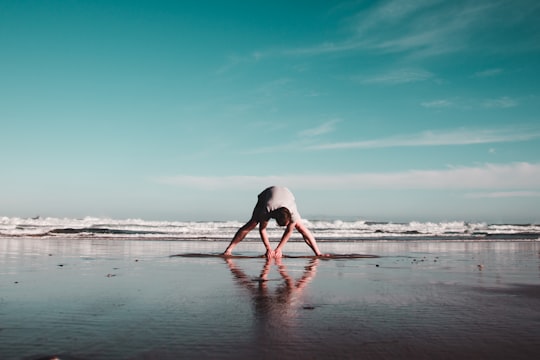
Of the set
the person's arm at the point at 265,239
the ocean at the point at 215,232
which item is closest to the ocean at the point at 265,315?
the person's arm at the point at 265,239

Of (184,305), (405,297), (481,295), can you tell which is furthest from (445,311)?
(184,305)

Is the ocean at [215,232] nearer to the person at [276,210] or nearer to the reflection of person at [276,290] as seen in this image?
the person at [276,210]

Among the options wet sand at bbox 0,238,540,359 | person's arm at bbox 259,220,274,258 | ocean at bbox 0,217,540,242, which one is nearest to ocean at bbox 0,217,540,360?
wet sand at bbox 0,238,540,359

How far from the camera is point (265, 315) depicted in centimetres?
441

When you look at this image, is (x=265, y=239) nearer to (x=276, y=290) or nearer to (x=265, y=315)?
(x=276, y=290)

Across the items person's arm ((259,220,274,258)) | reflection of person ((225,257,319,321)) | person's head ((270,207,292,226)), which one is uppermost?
person's head ((270,207,292,226))

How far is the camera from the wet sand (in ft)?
10.6

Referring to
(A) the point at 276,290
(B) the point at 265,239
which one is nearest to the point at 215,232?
(B) the point at 265,239

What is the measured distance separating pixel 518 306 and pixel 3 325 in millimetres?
5093

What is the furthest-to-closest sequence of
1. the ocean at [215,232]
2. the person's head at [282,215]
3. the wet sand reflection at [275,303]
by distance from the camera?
the ocean at [215,232], the person's head at [282,215], the wet sand reflection at [275,303]

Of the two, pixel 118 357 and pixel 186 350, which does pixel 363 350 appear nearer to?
pixel 186 350

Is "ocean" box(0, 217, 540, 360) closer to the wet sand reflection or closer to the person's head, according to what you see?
the wet sand reflection

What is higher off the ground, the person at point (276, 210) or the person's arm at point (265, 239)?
the person at point (276, 210)

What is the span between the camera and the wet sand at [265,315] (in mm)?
3238
